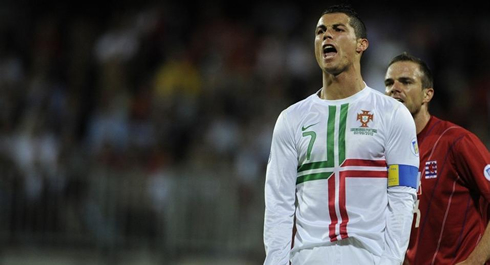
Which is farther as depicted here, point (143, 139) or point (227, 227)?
point (143, 139)

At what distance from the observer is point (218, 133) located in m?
11.6

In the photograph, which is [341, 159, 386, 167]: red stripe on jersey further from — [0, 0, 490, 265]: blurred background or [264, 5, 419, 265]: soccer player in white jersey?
[0, 0, 490, 265]: blurred background

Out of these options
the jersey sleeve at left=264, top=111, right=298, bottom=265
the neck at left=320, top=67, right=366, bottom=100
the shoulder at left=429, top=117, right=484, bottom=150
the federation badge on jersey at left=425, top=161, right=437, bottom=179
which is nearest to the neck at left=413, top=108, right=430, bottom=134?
the shoulder at left=429, top=117, right=484, bottom=150

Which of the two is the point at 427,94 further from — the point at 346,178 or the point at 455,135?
the point at 346,178

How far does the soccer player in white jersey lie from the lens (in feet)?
14.9

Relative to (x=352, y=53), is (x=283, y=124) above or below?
below

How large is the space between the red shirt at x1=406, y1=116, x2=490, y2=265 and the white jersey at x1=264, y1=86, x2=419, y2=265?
2.43ft

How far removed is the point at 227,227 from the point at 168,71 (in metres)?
3.38

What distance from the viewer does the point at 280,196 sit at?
15.5 feet

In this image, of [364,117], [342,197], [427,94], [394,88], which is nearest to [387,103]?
[364,117]

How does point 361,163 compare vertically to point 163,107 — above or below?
below

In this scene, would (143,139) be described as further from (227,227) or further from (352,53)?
(352,53)

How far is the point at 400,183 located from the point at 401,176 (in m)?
0.04

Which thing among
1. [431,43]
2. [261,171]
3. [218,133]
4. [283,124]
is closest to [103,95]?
[218,133]
